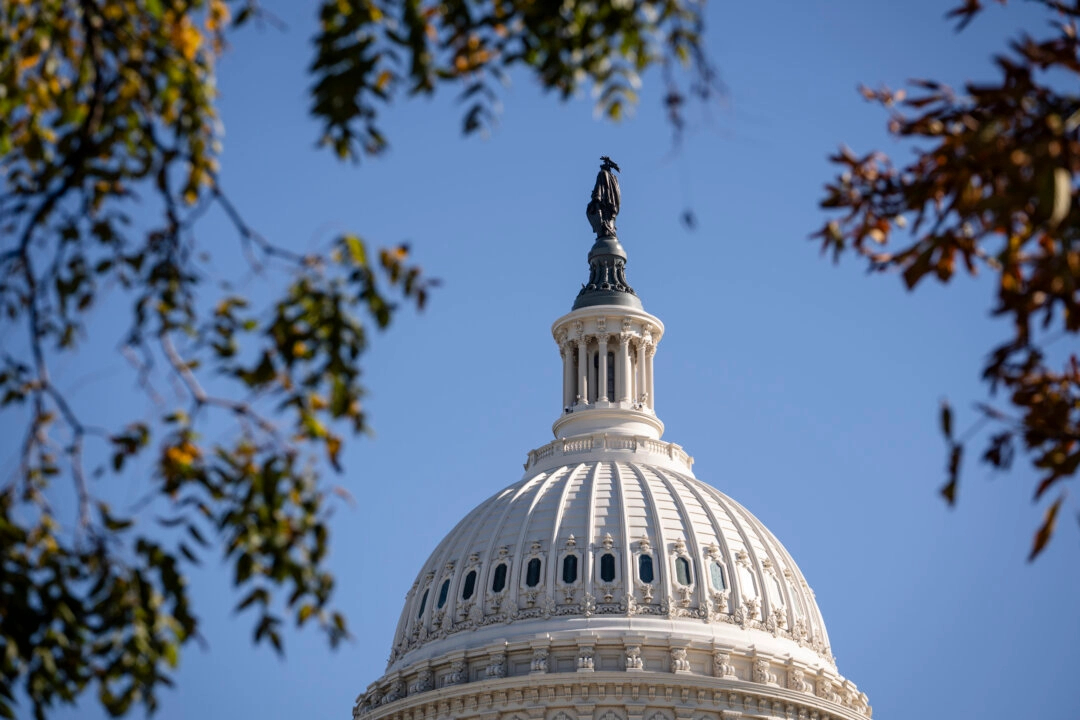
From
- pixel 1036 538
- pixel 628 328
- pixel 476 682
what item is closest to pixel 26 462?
pixel 1036 538

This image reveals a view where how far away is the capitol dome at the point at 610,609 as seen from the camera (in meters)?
90.9

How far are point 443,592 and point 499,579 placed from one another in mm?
4419

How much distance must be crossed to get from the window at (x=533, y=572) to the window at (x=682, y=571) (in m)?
7.29

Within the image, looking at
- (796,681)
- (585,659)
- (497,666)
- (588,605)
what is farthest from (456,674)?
(796,681)

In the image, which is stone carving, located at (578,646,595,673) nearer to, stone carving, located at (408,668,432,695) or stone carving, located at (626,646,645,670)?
stone carving, located at (626,646,645,670)

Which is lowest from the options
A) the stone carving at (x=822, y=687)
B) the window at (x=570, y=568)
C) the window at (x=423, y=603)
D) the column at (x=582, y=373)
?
the stone carving at (x=822, y=687)

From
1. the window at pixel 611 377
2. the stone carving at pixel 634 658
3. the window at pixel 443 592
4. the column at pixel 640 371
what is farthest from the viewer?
the column at pixel 640 371

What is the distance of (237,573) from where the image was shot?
1783 cm

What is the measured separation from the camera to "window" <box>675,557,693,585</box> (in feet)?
318

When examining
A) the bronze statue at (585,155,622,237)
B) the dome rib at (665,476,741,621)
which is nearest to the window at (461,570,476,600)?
the dome rib at (665,476,741,621)

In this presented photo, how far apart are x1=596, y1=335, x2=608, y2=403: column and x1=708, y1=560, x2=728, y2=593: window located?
17.9 m

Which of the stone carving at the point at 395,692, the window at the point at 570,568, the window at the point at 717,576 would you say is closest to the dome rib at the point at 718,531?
the window at the point at 717,576

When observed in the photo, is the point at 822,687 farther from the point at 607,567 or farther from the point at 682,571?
the point at 607,567

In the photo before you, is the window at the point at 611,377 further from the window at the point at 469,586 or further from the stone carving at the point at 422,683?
the stone carving at the point at 422,683
